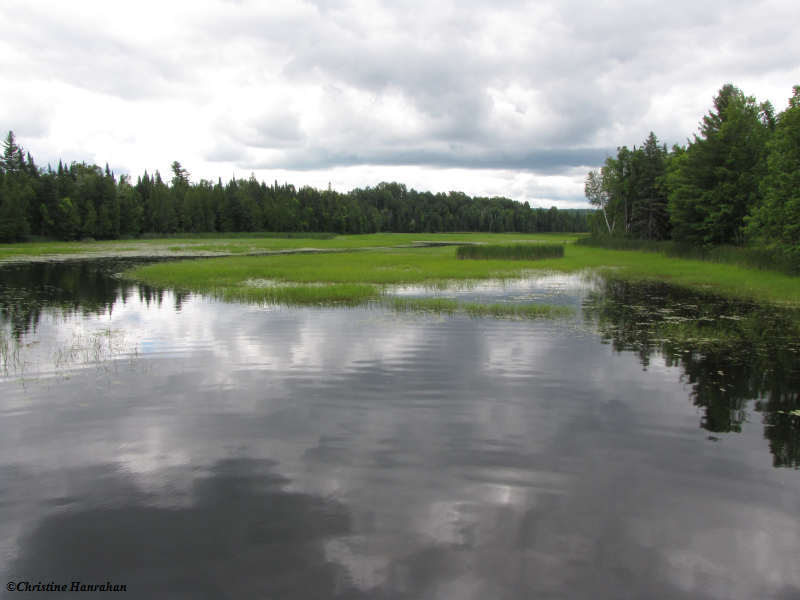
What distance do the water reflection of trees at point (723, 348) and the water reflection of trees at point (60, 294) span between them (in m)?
21.5

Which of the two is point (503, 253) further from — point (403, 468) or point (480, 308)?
point (403, 468)

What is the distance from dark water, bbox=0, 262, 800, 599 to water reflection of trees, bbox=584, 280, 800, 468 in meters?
0.13

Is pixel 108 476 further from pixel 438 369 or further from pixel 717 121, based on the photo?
pixel 717 121

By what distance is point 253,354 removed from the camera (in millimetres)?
16594

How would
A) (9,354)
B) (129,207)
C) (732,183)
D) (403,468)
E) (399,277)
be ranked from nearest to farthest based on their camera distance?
(403,468) < (9,354) < (399,277) < (732,183) < (129,207)

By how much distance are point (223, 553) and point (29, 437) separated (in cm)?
612

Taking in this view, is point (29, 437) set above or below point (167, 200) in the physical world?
below

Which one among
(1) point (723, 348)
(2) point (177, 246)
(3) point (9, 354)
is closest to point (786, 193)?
(1) point (723, 348)

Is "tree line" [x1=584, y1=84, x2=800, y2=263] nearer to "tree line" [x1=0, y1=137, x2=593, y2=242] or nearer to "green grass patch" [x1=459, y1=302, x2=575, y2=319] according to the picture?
"green grass patch" [x1=459, y1=302, x2=575, y2=319]

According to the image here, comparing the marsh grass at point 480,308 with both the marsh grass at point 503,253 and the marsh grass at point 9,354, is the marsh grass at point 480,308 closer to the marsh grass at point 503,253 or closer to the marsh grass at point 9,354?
the marsh grass at point 9,354

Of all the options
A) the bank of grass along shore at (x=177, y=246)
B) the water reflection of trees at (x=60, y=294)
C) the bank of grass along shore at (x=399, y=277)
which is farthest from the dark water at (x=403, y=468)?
the bank of grass along shore at (x=177, y=246)

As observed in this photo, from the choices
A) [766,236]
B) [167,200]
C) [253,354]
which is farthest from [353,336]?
[167,200]

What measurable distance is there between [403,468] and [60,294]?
101ft

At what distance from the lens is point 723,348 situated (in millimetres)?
17141
